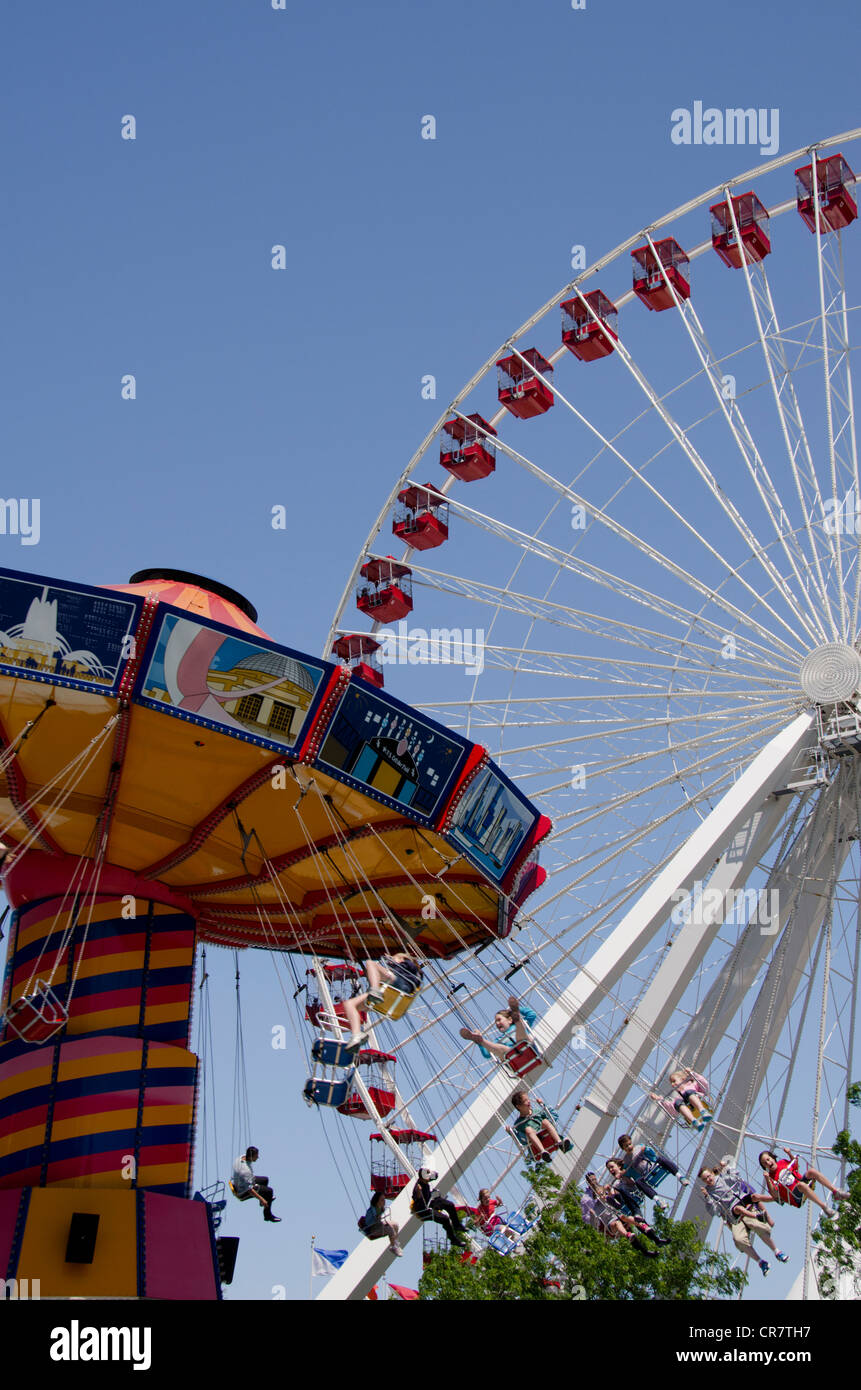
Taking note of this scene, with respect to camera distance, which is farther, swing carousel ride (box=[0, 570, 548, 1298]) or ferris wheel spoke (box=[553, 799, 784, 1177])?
ferris wheel spoke (box=[553, 799, 784, 1177])

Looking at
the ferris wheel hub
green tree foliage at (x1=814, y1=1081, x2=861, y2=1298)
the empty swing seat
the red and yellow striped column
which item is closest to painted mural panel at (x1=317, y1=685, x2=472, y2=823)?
the red and yellow striped column

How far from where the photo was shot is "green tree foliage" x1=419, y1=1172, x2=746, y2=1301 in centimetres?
1700

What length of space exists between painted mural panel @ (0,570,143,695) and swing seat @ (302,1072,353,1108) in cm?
468

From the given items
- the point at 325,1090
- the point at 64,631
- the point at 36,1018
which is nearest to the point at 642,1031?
the point at 325,1090

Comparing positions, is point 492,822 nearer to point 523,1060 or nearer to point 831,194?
point 523,1060

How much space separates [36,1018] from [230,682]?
446 cm

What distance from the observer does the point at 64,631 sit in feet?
47.4

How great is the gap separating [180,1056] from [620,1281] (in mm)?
5819

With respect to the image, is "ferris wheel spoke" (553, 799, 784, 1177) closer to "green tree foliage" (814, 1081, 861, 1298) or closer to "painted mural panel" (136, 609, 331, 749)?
"green tree foliage" (814, 1081, 861, 1298)

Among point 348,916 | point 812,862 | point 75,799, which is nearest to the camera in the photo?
point 75,799
